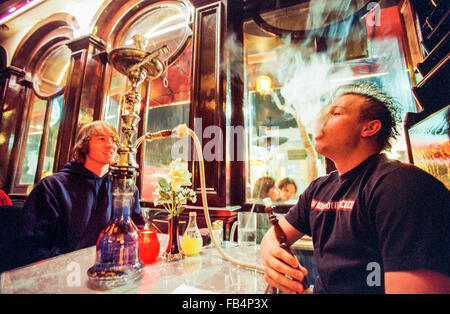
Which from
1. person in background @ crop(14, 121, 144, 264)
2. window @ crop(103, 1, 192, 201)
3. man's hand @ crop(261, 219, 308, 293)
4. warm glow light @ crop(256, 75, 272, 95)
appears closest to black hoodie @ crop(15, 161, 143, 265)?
person in background @ crop(14, 121, 144, 264)

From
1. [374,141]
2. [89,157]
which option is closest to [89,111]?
[89,157]

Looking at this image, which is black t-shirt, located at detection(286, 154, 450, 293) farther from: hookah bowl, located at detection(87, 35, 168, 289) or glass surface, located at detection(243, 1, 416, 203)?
glass surface, located at detection(243, 1, 416, 203)

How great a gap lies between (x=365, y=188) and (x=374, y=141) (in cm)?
40

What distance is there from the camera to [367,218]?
970 mm

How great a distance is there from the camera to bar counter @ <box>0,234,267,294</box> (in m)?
0.86

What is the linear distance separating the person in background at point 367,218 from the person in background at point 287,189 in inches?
67.4

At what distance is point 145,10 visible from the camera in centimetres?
365

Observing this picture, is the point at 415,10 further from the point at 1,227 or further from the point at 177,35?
the point at 1,227

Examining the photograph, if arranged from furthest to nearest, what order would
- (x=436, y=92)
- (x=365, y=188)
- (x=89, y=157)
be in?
(x=89, y=157) → (x=436, y=92) → (x=365, y=188)

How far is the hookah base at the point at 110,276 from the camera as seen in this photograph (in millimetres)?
890

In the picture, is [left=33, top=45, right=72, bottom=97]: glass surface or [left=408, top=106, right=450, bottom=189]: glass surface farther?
[left=33, top=45, right=72, bottom=97]: glass surface

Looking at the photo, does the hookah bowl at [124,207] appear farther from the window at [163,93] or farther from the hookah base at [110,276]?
the window at [163,93]

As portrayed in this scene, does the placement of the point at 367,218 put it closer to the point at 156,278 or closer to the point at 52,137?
the point at 156,278

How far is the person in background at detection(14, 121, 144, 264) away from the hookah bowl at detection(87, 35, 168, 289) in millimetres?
479
